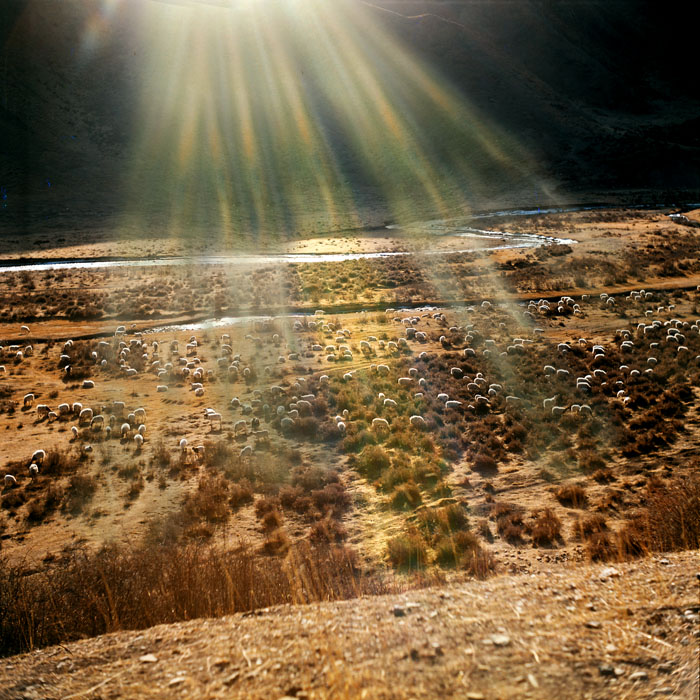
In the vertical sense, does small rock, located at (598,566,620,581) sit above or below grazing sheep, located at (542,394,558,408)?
above

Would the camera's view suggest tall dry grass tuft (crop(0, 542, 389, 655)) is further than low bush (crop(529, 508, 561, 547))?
No

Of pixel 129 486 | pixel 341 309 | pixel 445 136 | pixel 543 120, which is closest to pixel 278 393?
pixel 129 486

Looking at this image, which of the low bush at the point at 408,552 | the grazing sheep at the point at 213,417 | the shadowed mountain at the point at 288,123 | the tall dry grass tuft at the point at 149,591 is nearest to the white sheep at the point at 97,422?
the grazing sheep at the point at 213,417

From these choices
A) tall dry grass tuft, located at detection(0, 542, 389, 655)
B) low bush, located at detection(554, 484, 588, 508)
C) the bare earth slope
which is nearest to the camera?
the bare earth slope

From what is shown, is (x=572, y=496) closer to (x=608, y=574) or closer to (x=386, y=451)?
(x=386, y=451)

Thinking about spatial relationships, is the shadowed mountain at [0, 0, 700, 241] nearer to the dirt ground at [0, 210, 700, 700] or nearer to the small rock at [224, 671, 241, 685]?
the dirt ground at [0, 210, 700, 700]

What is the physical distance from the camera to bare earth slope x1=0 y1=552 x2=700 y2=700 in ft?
17.3

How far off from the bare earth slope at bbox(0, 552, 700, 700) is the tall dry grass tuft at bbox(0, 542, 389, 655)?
643 mm

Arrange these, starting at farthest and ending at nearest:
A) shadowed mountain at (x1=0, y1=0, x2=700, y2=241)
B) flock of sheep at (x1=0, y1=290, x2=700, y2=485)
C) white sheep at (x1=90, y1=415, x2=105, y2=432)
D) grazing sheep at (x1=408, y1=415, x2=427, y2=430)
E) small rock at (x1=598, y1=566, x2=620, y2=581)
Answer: shadowed mountain at (x1=0, y1=0, x2=700, y2=241) → flock of sheep at (x1=0, y1=290, x2=700, y2=485) → white sheep at (x1=90, y1=415, x2=105, y2=432) → grazing sheep at (x1=408, y1=415, x2=427, y2=430) → small rock at (x1=598, y1=566, x2=620, y2=581)

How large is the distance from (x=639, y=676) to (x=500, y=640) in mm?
1246

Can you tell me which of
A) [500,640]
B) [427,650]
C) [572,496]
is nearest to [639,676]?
[500,640]

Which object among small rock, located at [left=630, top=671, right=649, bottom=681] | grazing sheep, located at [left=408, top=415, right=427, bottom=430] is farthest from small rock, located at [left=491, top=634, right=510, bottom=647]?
grazing sheep, located at [left=408, top=415, right=427, bottom=430]

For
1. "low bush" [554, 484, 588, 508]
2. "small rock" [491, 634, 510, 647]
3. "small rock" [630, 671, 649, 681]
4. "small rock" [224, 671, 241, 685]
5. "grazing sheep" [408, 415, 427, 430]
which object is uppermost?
"small rock" [630, 671, 649, 681]

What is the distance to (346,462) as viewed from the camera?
1474 cm
